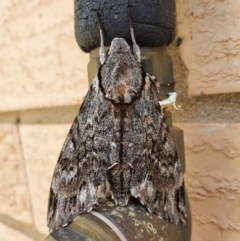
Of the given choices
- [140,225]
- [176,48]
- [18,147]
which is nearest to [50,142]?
[18,147]

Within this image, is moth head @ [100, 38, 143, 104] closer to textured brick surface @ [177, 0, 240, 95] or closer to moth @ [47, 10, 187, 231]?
moth @ [47, 10, 187, 231]

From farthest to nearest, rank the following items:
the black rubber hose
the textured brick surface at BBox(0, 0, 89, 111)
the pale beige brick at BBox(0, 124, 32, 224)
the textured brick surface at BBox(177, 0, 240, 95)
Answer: the pale beige brick at BBox(0, 124, 32, 224)
the textured brick surface at BBox(0, 0, 89, 111)
the textured brick surface at BBox(177, 0, 240, 95)
the black rubber hose

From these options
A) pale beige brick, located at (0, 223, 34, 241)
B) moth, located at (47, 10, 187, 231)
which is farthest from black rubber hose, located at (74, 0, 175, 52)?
pale beige brick, located at (0, 223, 34, 241)

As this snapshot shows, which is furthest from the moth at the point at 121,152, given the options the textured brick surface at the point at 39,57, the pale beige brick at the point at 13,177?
the pale beige brick at the point at 13,177

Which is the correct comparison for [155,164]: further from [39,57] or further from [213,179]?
[39,57]

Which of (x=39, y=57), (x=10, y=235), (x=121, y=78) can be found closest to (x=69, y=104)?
(x=39, y=57)

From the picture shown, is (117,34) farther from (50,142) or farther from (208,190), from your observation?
(50,142)
